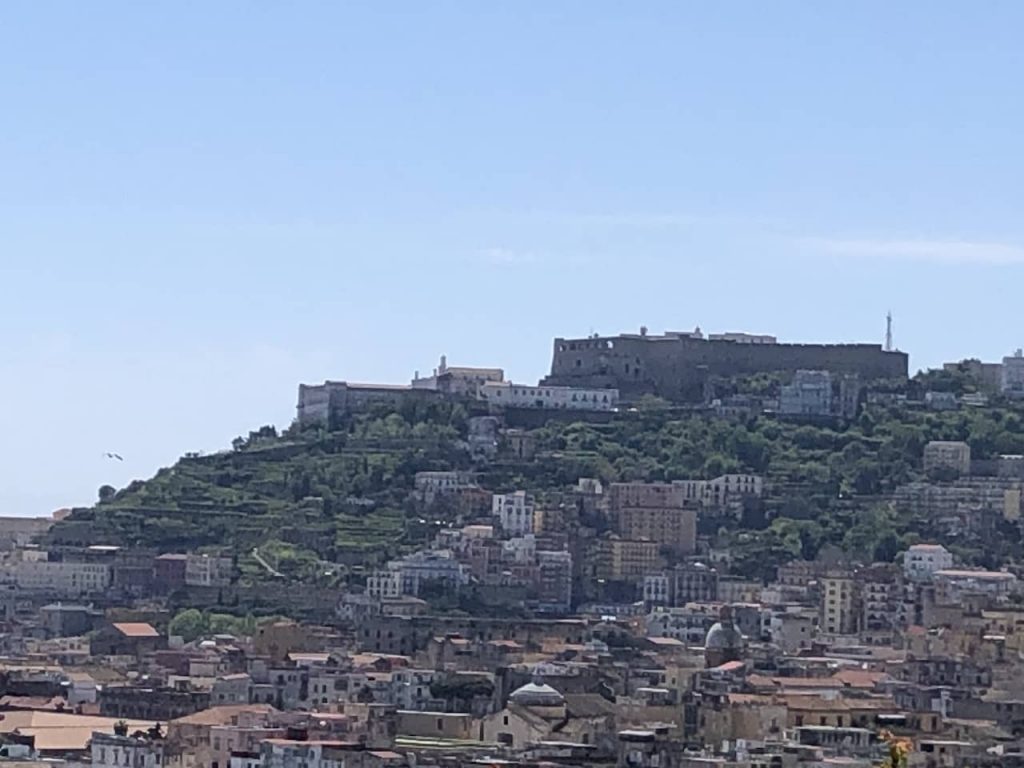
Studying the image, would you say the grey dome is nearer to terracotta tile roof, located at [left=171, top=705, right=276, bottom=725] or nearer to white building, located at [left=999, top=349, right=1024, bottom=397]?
terracotta tile roof, located at [left=171, top=705, right=276, bottom=725]

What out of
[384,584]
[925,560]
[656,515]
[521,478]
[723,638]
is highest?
[521,478]

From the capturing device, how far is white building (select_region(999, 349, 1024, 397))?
125500mm

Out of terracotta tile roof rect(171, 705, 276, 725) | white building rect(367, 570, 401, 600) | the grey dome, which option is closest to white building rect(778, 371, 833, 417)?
white building rect(367, 570, 401, 600)

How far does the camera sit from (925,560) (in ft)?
326

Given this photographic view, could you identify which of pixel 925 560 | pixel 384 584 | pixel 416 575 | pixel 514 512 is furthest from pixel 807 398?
pixel 384 584

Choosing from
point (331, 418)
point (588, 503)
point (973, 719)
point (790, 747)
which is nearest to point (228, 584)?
point (588, 503)

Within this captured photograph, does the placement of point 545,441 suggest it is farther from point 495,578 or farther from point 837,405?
point 495,578

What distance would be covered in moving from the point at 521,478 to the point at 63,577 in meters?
14.8

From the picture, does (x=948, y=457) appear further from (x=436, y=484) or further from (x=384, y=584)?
(x=384, y=584)

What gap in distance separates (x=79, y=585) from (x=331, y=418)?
17.3m

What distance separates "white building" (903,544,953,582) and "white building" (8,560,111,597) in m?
20.1

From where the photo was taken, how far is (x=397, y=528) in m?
109

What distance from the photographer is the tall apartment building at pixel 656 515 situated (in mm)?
106812

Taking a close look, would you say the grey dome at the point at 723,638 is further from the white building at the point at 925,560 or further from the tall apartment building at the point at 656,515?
the tall apartment building at the point at 656,515
